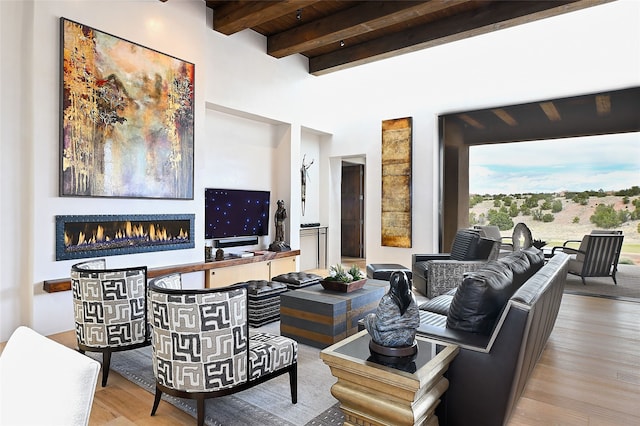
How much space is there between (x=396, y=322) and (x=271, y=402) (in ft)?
3.58

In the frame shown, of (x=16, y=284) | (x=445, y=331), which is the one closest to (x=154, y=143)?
(x=16, y=284)

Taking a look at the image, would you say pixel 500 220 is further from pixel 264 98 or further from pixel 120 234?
pixel 120 234

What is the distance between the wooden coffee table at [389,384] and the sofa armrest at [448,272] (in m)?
2.90

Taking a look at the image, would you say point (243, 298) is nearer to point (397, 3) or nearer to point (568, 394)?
point (568, 394)

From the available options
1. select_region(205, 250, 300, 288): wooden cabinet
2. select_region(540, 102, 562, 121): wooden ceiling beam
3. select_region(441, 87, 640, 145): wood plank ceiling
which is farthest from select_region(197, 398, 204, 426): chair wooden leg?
select_region(540, 102, 562, 121): wooden ceiling beam

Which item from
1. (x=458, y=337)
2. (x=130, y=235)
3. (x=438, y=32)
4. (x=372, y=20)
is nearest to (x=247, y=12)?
(x=372, y=20)

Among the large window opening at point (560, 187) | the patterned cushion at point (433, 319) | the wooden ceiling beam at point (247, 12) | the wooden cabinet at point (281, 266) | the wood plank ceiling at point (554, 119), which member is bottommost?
the wooden cabinet at point (281, 266)

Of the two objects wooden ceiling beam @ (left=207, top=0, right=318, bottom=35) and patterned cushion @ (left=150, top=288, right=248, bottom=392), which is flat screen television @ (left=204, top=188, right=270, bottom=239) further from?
patterned cushion @ (left=150, top=288, right=248, bottom=392)

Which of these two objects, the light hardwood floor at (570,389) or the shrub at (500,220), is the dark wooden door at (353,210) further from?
the light hardwood floor at (570,389)

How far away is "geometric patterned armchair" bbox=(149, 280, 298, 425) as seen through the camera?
6.71 ft

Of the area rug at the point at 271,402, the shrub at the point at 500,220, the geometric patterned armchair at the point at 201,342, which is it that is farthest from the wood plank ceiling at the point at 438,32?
the area rug at the point at 271,402

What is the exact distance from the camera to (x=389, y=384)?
5.76ft

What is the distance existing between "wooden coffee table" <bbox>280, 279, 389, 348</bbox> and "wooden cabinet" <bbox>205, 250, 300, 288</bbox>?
78.4 inches

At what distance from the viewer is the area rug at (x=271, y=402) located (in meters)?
2.25
